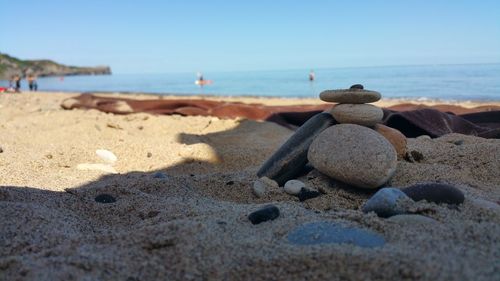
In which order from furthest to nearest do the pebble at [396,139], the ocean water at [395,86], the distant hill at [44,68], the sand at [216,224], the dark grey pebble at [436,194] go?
the distant hill at [44,68] → the ocean water at [395,86] → the pebble at [396,139] → the dark grey pebble at [436,194] → the sand at [216,224]

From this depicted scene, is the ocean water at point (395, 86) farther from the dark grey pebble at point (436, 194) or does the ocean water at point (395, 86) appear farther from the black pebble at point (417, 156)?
the dark grey pebble at point (436, 194)

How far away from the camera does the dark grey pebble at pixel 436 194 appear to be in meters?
2.53

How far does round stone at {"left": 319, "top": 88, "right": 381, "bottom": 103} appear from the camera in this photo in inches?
143

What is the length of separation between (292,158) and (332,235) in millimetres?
1709

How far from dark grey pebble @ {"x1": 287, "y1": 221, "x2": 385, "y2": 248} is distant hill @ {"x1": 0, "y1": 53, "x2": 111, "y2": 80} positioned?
3309 inches

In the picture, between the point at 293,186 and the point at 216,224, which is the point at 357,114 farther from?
the point at 216,224

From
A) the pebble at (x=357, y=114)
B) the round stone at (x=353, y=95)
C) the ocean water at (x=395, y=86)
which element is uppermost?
the round stone at (x=353, y=95)

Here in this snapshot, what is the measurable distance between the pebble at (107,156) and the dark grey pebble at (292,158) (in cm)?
193

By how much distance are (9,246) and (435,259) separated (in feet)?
5.78

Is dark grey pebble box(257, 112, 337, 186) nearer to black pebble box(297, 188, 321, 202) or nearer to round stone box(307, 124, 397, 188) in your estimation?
round stone box(307, 124, 397, 188)

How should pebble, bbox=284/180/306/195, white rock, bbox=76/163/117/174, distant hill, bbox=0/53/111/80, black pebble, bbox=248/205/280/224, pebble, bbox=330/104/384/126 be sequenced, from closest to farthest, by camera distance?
1. black pebble, bbox=248/205/280/224
2. pebble, bbox=284/180/306/195
3. pebble, bbox=330/104/384/126
4. white rock, bbox=76/163/117/174
5. distant hill, bbox=0/53/111/80

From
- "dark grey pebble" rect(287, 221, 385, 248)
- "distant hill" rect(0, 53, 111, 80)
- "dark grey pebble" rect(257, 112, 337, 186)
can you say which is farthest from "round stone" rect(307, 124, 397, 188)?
"distant hill" rect(0, 53, 111, 80)

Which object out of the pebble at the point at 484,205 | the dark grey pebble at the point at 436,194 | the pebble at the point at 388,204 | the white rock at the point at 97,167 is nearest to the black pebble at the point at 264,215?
the pebble at the point at 388,204

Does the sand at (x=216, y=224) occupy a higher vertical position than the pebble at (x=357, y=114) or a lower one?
lower
